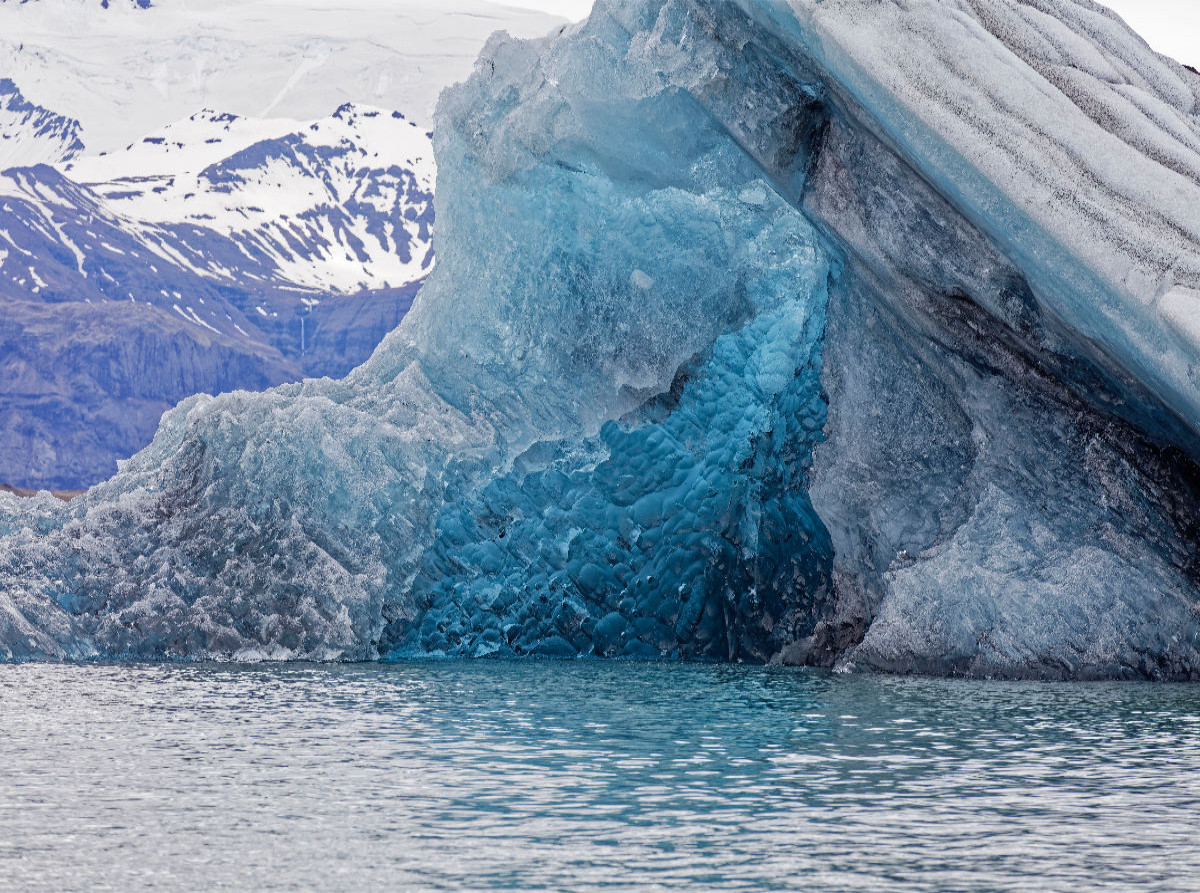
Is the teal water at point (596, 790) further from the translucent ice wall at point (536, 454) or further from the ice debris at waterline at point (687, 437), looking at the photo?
the translucent ice wall at point (536, 454)

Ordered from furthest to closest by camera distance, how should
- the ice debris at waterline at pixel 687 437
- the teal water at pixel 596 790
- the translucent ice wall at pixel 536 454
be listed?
the translucent ice wall at pixel 536 454 < the ice debris at waterline at pixel 687 437 < the teal water at pixel 596 790

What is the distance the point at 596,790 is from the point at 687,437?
6779 millimetres

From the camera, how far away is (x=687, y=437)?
38.4 feet

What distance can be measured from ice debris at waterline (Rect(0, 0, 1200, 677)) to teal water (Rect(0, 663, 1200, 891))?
5.61ft

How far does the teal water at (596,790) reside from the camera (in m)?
3.96

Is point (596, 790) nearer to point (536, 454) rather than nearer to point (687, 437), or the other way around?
point (536, 454)

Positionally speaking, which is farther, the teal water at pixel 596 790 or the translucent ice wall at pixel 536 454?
the translucent ice wall at pixel 536 454

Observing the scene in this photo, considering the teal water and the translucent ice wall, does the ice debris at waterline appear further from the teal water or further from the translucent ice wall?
the teal water

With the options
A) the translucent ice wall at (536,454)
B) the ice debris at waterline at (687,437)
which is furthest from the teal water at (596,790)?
the translucent ice wall at (536,454)

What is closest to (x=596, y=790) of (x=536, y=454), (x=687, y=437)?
(x=536, y=454)

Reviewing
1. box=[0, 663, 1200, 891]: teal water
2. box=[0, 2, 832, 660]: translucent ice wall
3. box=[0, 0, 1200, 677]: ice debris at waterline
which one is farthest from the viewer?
box=[0, 2, 832, 660]: translucent ice wall

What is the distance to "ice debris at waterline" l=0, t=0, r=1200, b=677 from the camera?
9.39m

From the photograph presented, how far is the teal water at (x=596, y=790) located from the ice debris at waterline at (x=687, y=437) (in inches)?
67.3

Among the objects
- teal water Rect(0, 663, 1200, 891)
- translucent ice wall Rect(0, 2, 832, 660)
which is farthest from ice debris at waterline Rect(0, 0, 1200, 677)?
teal water Rect(0, 663, 1200, 891)
